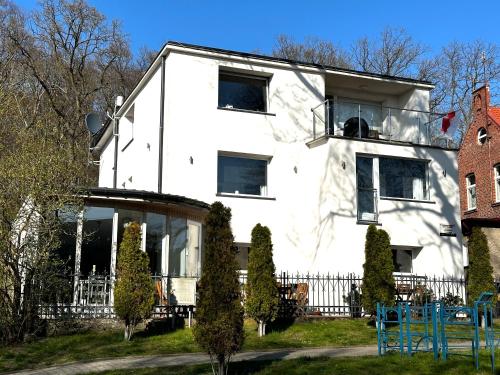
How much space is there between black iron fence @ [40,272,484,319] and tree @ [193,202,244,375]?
3559 mm

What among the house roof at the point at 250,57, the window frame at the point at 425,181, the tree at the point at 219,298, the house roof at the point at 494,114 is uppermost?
the house roof at the point at 494,114

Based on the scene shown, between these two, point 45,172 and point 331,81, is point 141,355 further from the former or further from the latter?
point 331,81

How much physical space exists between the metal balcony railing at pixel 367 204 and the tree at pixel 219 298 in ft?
35.1

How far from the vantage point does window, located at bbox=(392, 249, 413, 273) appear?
2006 centimetres

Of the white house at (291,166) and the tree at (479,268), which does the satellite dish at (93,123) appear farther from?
the tree at (479,268)

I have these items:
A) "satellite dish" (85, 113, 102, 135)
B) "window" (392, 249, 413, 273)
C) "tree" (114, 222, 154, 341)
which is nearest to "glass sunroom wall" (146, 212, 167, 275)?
"tree" (114, 222, 154, 341)

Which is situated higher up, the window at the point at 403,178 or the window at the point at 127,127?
the window at the point at 127,127

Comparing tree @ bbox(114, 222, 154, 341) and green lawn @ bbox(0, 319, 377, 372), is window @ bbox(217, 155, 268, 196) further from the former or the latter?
tree @ bbox(114, 222, 154, 341)

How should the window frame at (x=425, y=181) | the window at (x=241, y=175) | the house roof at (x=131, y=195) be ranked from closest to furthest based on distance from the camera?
the house roof at (x=131, y=195)
the window at (x=241, y=175)
the window frame at (x=425, y=181)

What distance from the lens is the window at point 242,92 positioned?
65.9ft

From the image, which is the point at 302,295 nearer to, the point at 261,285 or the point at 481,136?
the point at 261,285

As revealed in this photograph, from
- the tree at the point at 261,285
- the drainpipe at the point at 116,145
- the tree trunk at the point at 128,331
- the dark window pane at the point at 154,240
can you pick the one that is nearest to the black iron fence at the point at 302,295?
the tree at the point at 261,285

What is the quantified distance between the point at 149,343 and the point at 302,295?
15.5 feet

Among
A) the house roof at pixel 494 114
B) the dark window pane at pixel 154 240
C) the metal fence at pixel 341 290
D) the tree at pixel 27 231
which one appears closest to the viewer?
the tree at pixel 27 231
